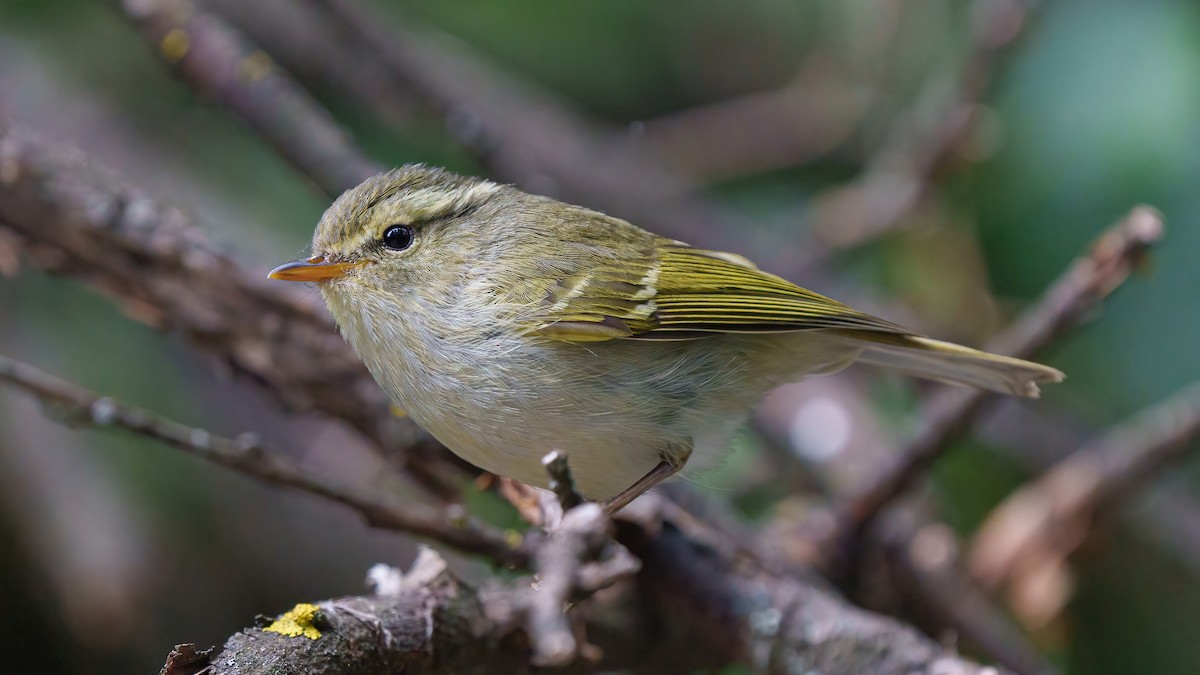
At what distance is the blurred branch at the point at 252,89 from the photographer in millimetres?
3027

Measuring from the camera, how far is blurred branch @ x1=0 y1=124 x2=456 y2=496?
Answer: 256 centimetres

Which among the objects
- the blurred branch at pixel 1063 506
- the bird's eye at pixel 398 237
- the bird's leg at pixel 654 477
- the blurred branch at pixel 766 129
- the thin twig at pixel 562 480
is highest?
the blurred branch at pixel 766 129

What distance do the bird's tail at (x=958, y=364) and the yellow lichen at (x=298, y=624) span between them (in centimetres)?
144

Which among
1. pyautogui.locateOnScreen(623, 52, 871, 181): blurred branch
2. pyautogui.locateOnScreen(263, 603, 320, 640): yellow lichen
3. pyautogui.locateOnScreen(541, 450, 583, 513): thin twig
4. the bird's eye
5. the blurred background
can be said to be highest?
pyautogui.locateOnScreen(623, 52, 871, 181): blurred branch

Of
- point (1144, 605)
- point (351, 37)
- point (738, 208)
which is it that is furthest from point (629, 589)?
point (738, 208)

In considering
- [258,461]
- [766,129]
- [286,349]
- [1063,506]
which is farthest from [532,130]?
[258,461]

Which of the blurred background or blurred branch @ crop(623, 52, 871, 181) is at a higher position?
blurred branch @ crop(623, 52, 871, 181)

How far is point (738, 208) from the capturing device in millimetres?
4773

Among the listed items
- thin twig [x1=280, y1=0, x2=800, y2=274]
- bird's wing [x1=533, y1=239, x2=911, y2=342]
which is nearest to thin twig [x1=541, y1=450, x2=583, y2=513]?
bird's wing [x1=533, y1=239, x2=911, y2=342]

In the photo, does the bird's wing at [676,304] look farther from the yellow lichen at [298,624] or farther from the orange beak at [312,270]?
the yellow lichen at [298,624]

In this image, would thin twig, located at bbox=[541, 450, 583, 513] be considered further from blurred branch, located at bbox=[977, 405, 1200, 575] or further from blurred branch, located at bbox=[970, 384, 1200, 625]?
blurred branch, located at bbox=[977, 405, 1200, 575]

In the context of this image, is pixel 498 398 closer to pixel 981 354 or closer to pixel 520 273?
pixel 520 273

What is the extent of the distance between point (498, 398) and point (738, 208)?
298 centimetres

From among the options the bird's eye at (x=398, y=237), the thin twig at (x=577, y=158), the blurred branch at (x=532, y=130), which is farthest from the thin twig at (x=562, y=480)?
the thin twig at (x=577, y=158)
